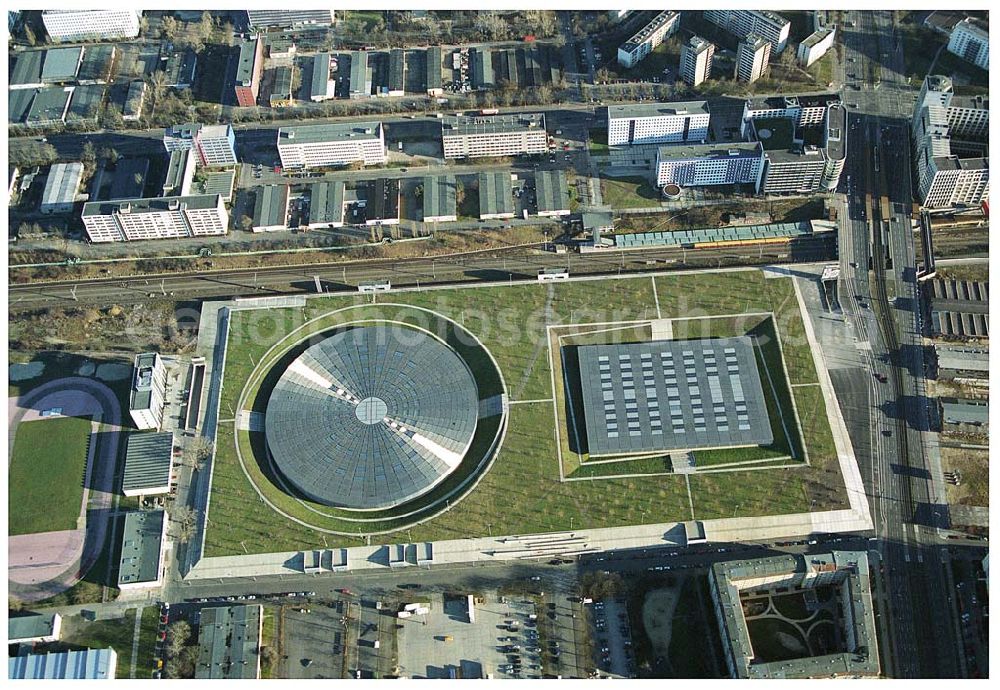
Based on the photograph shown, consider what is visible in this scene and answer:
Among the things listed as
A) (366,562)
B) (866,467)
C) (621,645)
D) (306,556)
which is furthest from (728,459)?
(306,556)

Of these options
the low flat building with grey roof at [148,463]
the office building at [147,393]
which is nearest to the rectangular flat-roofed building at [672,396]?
the low flat building with grey roof at [148,463]

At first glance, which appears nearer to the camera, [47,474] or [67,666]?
[67,666]

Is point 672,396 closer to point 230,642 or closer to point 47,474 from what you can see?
point 230,642

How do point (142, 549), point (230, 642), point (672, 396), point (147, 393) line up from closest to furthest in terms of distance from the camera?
point (230, 642), point (142, 549), point (147, 393), point (672, 396)

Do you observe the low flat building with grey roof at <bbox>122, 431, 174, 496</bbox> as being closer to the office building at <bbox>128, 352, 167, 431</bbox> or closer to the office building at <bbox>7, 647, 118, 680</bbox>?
the office building at <bbox>128, 352, 167, 431</bbox>

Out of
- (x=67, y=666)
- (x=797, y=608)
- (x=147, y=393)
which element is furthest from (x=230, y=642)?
(x=797, y=608)

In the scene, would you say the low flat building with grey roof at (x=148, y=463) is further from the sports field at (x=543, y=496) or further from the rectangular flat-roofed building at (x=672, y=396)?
the rectangular flat-roofed building at (x=672, y=396)

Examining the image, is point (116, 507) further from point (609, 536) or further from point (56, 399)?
point (609, 536)
